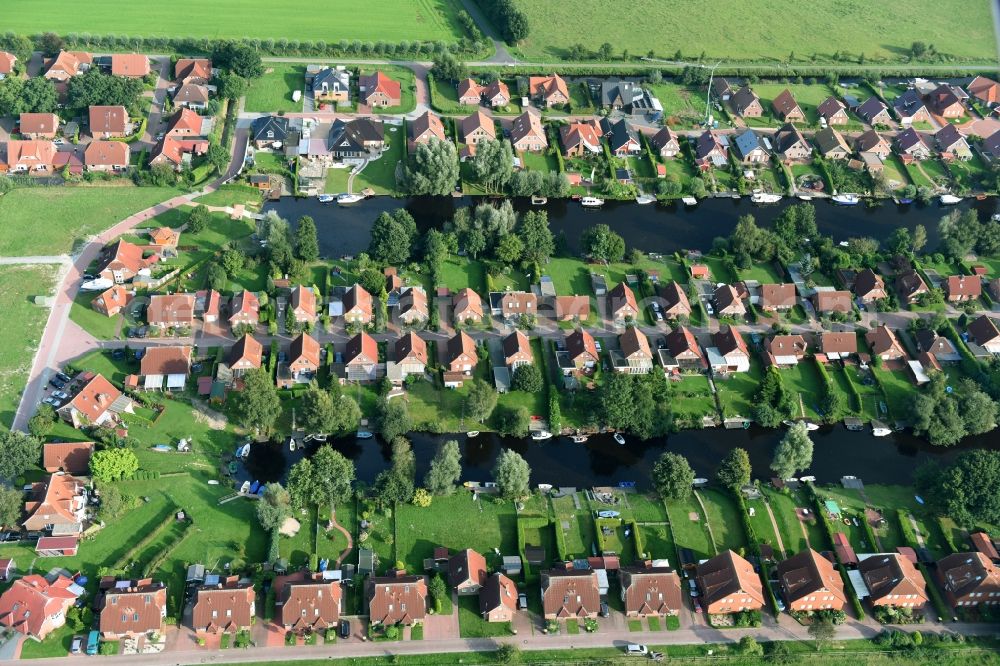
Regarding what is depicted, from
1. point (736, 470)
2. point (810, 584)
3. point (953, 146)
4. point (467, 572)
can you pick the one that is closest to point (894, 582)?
point (810, 584)

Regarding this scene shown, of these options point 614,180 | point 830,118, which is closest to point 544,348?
point 614,180

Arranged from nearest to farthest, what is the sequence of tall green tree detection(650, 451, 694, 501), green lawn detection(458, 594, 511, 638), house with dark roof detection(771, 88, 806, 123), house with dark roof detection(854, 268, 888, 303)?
1. green lawn detection(458, 594, 511, 638)
2. tall green tree detection(650, 451, 694, 501)
3. house with dark roof detection(854, 268, 888, 303)
4. house with dark roof detection(771, 88, 806, 123)

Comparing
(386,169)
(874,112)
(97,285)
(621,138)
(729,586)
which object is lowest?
(729,586)

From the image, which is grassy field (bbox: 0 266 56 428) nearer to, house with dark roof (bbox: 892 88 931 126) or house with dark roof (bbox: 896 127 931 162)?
house with dark roof (bbox: 896 127 931 162)

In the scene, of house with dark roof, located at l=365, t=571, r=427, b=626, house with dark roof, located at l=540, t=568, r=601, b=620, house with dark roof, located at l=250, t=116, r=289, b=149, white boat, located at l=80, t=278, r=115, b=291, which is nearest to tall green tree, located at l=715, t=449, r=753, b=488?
house with dark roof, located at l=540, t=568, r=601, b=620

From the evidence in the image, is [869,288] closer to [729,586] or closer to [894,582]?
[894,582]

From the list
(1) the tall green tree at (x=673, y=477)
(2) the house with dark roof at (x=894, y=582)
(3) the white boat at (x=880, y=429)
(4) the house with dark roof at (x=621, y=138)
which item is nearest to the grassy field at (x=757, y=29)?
(4) the house with dark roof at (x=621, y=138)

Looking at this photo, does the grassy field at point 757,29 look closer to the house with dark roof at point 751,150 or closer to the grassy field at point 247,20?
the grassy field at point 247,20
